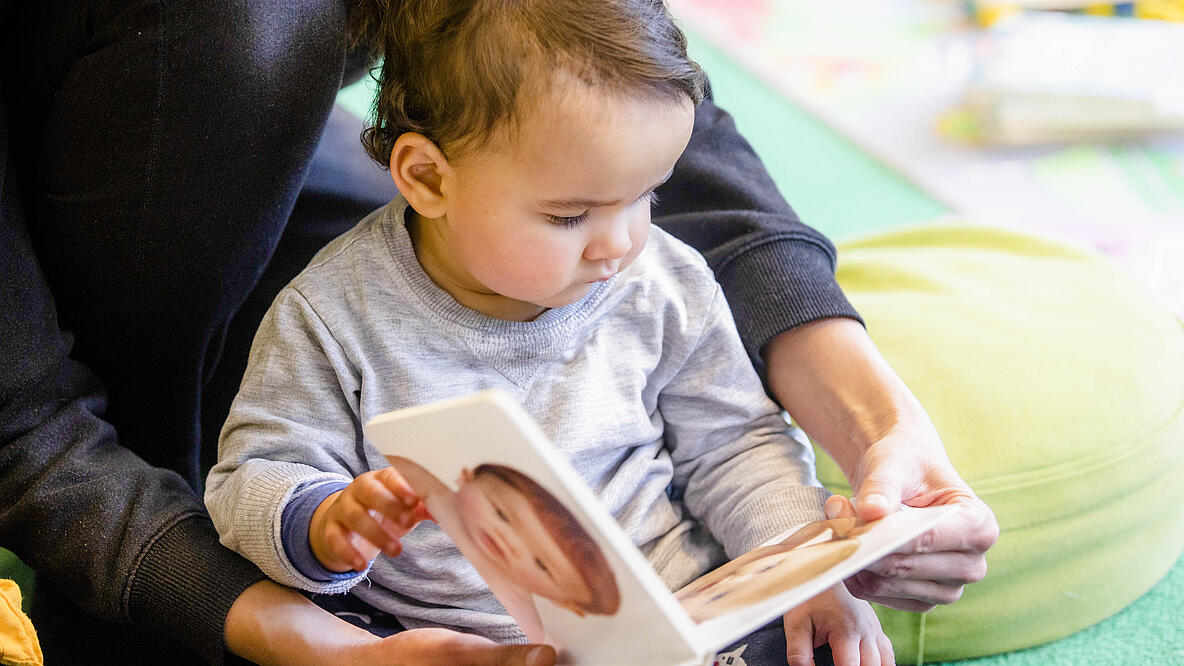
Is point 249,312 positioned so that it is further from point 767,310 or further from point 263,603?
point 767,310

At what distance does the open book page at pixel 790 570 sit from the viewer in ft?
1.81

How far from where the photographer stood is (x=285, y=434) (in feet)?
2.59

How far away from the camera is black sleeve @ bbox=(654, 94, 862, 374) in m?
0.91

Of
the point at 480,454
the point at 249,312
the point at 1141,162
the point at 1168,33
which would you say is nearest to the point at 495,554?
the point at 480,454

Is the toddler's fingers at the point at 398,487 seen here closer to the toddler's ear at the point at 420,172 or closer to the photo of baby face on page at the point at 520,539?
the photo of baby face on page at the point at 520,539

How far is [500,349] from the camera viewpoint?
0.84m

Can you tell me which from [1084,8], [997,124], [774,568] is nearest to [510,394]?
[774,568]

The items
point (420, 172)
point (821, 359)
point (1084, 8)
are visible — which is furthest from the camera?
point (1084, 8)

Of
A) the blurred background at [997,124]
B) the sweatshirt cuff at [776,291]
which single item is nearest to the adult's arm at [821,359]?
the sweatshirt cuff at [776,291]

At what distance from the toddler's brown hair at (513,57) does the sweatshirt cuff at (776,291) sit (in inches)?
7.9

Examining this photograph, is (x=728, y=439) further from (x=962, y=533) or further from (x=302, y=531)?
(x=302, y=531)

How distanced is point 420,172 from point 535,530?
1.00 ft

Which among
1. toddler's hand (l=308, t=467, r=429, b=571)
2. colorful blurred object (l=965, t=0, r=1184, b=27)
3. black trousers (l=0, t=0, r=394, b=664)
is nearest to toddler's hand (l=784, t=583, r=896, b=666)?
toddler's hand (l=308, t=467, r=429, b=571)

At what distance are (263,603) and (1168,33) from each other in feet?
6.53
